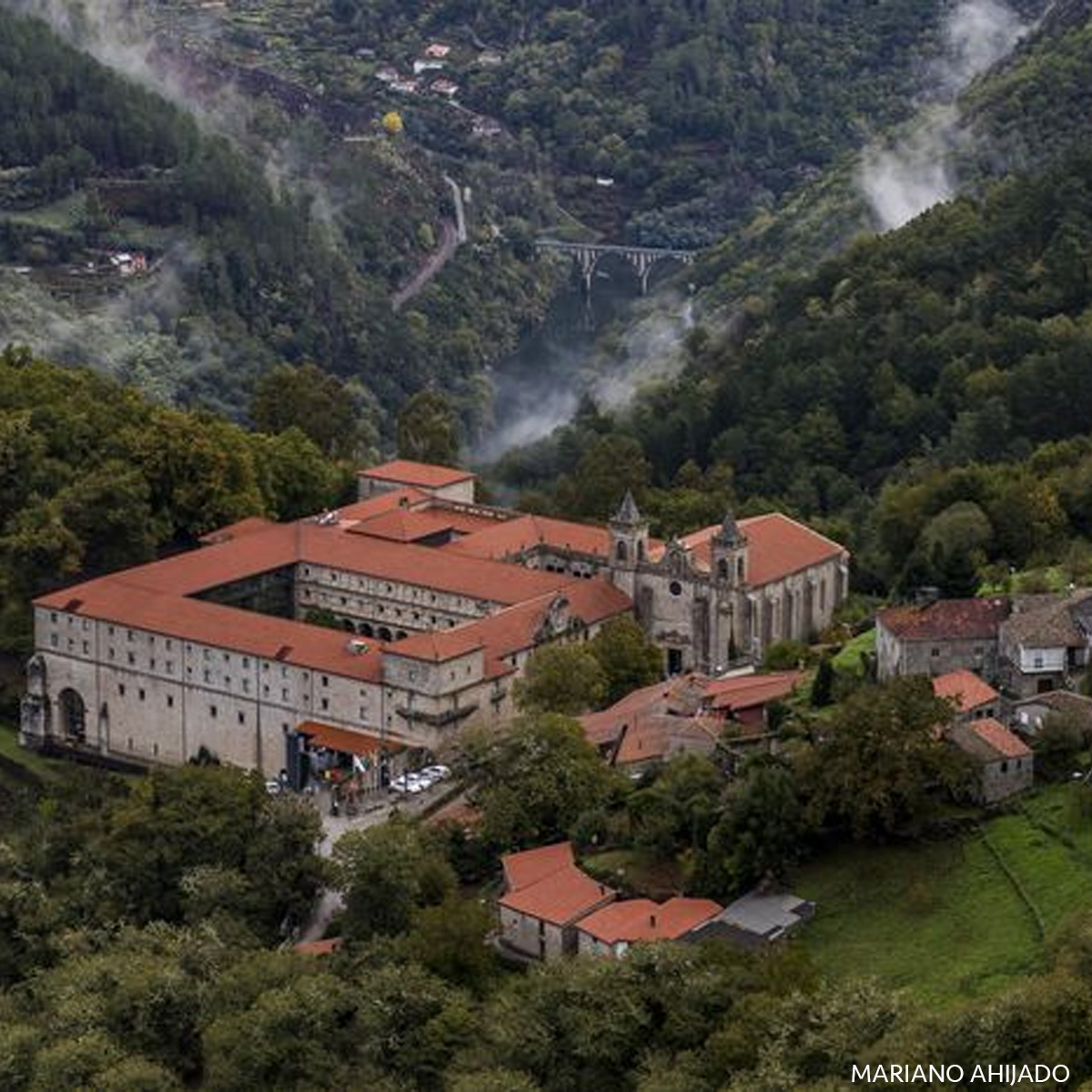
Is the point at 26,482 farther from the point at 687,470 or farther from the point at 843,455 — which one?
the point at 843,455

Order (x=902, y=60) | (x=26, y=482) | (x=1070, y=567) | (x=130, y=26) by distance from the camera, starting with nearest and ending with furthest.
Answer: (x=1070, y=567)
(x=26, y=482)
(x=130, y=26)
(x=902, y=60)

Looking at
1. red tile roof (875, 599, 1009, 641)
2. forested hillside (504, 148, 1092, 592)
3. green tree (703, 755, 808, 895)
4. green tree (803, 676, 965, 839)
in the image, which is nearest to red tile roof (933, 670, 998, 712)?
red tile roof (875, 599, 1009, 641)

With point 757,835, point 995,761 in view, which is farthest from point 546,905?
point 995,761

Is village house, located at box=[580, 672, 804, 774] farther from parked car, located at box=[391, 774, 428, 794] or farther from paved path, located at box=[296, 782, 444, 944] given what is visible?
paved path, located at box=[296, 782, 444, 944]

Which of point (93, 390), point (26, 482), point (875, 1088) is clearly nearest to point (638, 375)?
point (93, 390)

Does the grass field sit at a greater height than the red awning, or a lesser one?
greater

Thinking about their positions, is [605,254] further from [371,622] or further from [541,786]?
[541,786]
